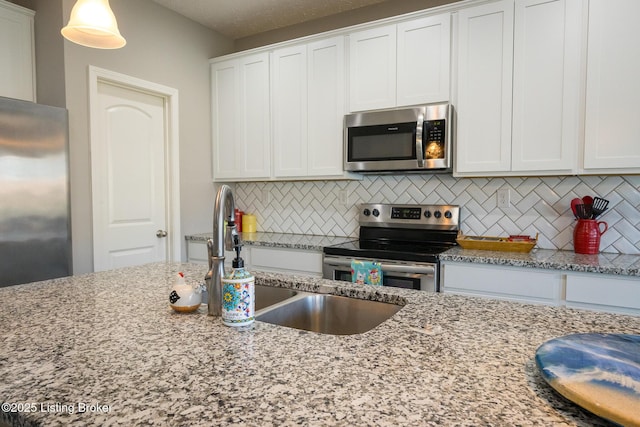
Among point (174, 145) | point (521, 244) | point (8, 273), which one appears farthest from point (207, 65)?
point (521, 244)

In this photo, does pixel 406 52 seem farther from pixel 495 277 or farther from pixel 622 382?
pixel 622 382

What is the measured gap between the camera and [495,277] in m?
2.25

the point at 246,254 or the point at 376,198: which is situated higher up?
the point at 376,198

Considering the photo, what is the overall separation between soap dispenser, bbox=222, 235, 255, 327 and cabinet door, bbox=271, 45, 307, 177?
226 cm

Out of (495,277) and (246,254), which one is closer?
(495,277)

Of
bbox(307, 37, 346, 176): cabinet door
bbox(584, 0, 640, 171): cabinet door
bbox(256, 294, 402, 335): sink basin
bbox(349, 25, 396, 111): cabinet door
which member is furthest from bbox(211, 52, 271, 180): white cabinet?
bbox(584, 0, 640, 171): cabinet door

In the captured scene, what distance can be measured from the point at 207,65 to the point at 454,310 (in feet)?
11.1

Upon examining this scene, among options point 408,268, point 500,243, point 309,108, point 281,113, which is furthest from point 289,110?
point 500,243

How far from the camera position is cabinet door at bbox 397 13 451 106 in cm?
264

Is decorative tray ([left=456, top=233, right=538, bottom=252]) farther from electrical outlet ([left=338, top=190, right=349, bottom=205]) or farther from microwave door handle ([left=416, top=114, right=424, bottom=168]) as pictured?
electrical outlet ([left=338, top=190, right=349, bottom=205])

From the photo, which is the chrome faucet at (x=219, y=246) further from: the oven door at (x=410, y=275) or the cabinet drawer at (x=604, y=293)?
the cabinet drawer at (x=604, y=293)

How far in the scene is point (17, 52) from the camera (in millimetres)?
2699

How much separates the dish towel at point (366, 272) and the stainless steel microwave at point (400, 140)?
717 millimetres

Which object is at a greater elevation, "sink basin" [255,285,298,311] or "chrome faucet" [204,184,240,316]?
"chrome faucet" [204,184,240,316]
